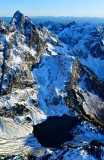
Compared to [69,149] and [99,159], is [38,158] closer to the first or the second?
[69,149]

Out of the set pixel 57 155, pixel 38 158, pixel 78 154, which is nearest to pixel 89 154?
pixel 78 154

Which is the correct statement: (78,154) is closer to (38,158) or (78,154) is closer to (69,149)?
(69,149)

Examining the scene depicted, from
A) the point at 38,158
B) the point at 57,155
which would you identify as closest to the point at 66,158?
the point at 57,155

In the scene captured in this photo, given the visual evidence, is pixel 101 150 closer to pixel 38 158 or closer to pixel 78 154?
pixel 78 154

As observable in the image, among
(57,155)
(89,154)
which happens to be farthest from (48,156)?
(89,154)

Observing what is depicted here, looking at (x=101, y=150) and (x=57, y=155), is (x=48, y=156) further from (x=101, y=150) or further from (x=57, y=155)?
(x=101, y=150)
